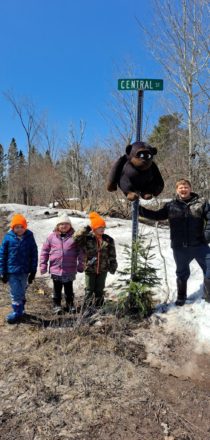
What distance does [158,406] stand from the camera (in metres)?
2.90

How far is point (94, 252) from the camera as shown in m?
4.63

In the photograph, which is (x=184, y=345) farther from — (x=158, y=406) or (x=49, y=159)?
(x=49, y=159)

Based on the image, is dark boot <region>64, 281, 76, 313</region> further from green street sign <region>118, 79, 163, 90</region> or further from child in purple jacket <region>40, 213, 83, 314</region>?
green street sign <region>118, 79, 163, 90</region>

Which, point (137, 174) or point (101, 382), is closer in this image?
point (101, 382)

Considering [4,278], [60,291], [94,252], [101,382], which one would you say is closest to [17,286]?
[4,278]

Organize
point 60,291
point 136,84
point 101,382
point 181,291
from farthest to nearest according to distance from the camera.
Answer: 1. point 60,291
2. point 181,291
3. point 136,84
4. point 101,382

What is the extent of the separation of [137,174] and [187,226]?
0.97 meters

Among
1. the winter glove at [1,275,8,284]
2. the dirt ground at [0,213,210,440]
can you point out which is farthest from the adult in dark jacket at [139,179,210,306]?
the winter glove at [1,275,8,284]

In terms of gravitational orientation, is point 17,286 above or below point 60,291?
above

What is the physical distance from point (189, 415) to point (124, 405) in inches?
21.0

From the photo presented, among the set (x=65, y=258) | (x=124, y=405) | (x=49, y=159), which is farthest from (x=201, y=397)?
(x=49, y=159)

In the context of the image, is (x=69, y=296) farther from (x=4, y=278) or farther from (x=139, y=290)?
(x=139, y=290)

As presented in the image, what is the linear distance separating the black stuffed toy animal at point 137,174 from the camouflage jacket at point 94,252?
0.77 m

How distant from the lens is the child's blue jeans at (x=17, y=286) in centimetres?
448
